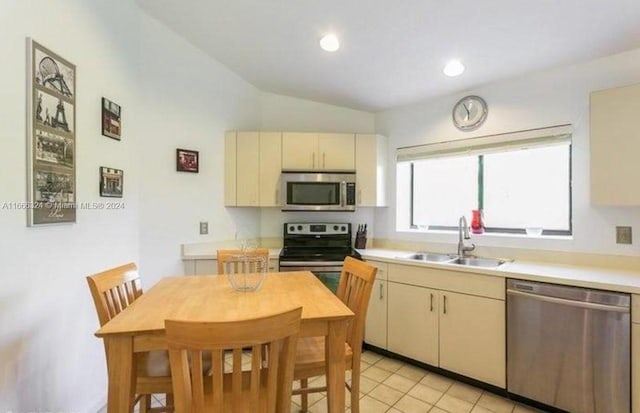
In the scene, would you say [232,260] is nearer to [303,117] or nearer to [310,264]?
[310,264]

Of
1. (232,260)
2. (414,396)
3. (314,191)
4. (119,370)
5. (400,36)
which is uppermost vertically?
(400,36)

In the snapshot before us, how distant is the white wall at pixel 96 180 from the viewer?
149cm

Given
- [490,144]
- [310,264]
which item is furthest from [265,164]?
[490,144]

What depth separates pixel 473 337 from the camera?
7.70 feet

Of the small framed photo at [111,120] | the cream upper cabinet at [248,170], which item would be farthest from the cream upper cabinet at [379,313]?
the small framed photo at [111,120]

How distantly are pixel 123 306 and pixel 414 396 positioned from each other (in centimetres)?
188

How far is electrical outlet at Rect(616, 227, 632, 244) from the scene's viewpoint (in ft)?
7.23

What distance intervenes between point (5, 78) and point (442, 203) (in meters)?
3.14

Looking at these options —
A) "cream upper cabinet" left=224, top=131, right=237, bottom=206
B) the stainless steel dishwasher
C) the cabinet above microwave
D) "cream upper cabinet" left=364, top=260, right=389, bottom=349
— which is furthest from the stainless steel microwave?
the stainless steel dishwasher

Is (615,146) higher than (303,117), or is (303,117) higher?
(303,117)

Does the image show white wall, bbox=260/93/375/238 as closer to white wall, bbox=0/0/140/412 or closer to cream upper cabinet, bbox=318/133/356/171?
cream upper cabinet, bbox=318/133/356/171

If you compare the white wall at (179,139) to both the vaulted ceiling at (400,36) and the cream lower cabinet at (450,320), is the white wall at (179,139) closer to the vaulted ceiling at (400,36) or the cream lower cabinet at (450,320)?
the vaulted ceiling at (400,36)

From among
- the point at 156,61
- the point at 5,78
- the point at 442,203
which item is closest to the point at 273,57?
the point at 156,61

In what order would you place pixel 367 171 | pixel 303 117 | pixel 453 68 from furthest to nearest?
pixel 303 117 → pixel 367 171 → pixel 453 68
